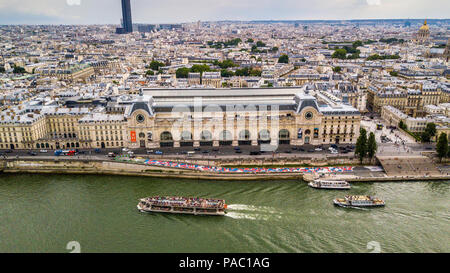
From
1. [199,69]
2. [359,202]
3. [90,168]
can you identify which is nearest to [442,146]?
[359,202]

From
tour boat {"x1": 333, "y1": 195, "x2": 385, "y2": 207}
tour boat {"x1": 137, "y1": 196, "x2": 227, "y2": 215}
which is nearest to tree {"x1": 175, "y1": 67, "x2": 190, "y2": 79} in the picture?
tour boat {"x1": 137, "y1": 196, "x2": 227, "y2": 215}

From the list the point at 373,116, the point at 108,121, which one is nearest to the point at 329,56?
the point at 373,116

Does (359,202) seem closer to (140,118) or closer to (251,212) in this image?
(251,212)

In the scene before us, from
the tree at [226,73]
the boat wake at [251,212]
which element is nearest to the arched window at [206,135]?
the boat wake at [251,212]

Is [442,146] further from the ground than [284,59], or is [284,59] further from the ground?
[284,59]

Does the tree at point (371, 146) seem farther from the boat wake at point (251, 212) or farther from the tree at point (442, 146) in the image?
the boat wake at point (251, 212)
